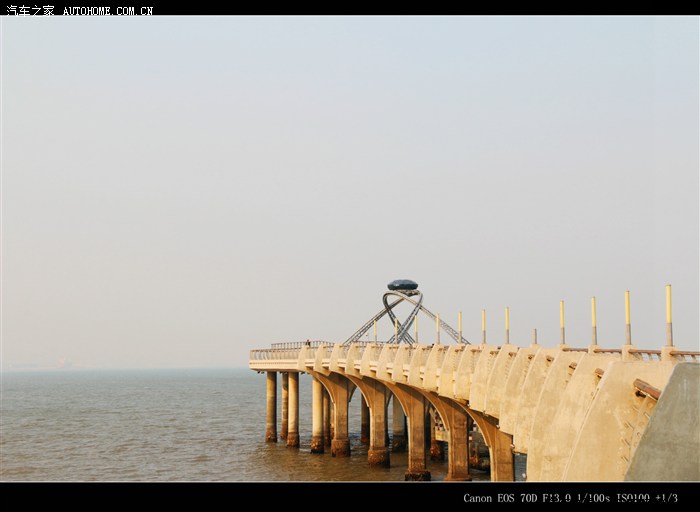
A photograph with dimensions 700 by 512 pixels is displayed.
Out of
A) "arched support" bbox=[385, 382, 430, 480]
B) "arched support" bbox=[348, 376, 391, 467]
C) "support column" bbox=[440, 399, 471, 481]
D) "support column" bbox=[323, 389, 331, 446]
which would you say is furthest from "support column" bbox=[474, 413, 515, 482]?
"support column" bbox=[323, 389, 331, 446]

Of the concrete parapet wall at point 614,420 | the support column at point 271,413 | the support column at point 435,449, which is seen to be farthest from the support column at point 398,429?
the concrete parapet wall at point 614,420

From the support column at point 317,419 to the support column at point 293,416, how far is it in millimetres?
2042

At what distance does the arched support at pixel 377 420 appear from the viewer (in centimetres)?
4534

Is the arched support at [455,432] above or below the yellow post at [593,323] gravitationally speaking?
below

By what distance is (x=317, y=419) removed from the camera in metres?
53.0

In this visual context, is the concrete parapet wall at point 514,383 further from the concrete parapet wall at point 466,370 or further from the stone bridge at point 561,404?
the concrete parapet wall at point 466,370

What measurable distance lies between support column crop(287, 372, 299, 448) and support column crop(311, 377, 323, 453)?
204 centimetres

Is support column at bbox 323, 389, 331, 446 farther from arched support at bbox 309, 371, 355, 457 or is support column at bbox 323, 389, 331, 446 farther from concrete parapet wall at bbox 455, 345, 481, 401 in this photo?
concrete parapet wall at bbox 455, 345, 481, 401

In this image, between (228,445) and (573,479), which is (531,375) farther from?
(228,445)

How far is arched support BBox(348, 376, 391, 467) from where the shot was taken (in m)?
45.3

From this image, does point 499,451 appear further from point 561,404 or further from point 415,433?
point 561,404

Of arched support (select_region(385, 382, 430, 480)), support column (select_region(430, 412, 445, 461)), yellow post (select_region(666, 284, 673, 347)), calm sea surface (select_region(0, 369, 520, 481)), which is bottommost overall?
calm sea surface (select_region(0, 369, 520, 481))
